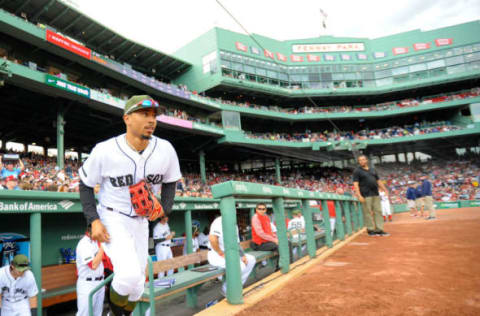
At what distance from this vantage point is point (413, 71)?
34438 mm

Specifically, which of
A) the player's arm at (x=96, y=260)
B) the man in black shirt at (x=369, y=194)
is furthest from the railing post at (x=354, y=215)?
the player's arm at (x=96, y=260)

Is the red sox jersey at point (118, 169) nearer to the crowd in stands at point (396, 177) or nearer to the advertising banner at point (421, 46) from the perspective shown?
the crowd in stands at point (396, 177)

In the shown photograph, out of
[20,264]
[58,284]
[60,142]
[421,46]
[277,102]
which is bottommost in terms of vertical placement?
[58,284]

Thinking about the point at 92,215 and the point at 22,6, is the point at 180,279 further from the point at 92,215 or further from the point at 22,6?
the point at 22,6

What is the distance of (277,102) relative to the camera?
1340 inches

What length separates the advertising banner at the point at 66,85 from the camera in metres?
14.1

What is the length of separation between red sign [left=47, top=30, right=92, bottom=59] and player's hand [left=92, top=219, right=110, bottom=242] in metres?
17.3

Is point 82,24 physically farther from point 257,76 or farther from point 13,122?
point 257,76

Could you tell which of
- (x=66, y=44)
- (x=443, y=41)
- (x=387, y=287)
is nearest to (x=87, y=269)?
(x=387, y=287)

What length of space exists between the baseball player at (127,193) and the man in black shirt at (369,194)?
6.01 metres

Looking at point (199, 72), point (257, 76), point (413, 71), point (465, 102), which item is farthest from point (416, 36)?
point (199, 72)

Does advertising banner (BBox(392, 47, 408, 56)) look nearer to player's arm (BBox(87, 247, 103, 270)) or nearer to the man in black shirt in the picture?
the man in black shirt

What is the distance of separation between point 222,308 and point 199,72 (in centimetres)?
2874

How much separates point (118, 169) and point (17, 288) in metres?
3.70
